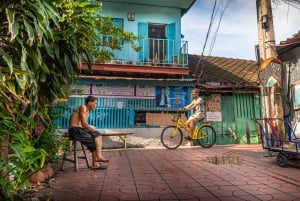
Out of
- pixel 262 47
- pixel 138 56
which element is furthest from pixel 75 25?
pixel 138 56

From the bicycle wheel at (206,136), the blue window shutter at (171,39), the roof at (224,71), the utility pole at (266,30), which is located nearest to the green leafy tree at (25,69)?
the utility pole at (266,30)

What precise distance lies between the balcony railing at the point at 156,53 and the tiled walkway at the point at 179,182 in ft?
18.6

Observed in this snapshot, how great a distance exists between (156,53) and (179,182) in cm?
758

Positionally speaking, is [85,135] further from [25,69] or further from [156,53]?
[156,53]

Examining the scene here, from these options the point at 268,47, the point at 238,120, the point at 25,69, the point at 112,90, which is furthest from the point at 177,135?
the point at 25,69

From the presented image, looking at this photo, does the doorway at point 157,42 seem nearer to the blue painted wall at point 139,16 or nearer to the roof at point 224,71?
the blue painted wall at point 139,16

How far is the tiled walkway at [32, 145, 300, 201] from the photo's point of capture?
3229 millimetres

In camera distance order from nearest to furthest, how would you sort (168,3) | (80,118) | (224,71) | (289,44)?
(80,118)
(289,44)
(168,3)
(224,71)

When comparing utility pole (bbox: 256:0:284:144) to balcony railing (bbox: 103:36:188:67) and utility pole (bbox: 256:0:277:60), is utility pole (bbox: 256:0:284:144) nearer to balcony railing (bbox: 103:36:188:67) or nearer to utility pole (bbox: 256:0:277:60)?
utility pole (bbox: 256:0:277:60)

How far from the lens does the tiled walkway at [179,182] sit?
3229mm

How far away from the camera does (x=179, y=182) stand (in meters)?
3.88

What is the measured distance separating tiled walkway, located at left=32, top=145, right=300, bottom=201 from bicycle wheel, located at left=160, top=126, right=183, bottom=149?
2960mm

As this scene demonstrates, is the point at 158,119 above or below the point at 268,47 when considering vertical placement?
below

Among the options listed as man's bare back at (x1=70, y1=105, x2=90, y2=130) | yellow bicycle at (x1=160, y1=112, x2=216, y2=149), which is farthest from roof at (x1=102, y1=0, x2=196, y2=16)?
man's bare back at (x1=70, y1=105, x2=90, y2=130)
